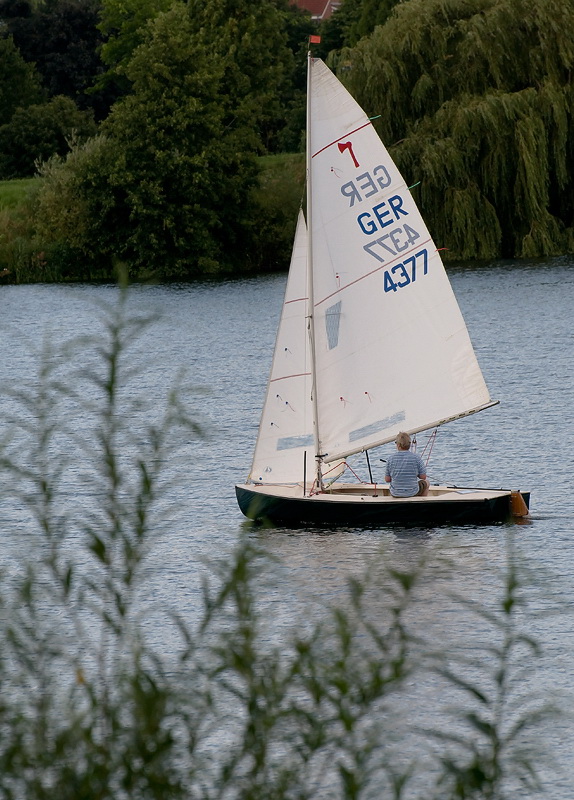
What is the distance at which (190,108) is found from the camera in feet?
208

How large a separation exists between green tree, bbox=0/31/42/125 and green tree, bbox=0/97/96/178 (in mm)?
6744

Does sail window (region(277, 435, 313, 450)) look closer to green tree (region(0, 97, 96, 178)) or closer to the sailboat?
the sailboat

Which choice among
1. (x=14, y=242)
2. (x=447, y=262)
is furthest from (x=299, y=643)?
(x=14, y=242)

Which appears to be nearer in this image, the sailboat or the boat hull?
the boat hull

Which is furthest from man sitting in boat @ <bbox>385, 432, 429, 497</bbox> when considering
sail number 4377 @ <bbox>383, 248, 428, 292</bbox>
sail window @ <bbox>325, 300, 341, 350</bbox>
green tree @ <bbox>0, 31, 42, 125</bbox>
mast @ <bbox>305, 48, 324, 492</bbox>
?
green tree @ <bbox>0, 31, 42, 125</bbox>

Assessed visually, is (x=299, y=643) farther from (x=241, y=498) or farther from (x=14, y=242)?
(x=14, y=242)

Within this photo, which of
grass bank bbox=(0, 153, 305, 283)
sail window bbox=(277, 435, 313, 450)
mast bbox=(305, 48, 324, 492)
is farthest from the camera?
grass bank bbox=(0, 153, 305, 283)

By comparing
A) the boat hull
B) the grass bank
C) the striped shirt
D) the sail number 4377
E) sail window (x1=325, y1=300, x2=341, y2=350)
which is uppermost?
the grass bank

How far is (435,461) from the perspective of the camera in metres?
27.5

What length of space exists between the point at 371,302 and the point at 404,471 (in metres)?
2.56

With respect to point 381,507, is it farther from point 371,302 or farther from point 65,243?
point 65,243

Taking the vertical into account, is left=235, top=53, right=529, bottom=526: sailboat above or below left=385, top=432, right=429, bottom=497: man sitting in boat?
above

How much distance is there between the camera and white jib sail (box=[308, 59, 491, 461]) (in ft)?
68.6

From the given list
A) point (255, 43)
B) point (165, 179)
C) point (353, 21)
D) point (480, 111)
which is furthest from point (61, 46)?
point (480, 111)
